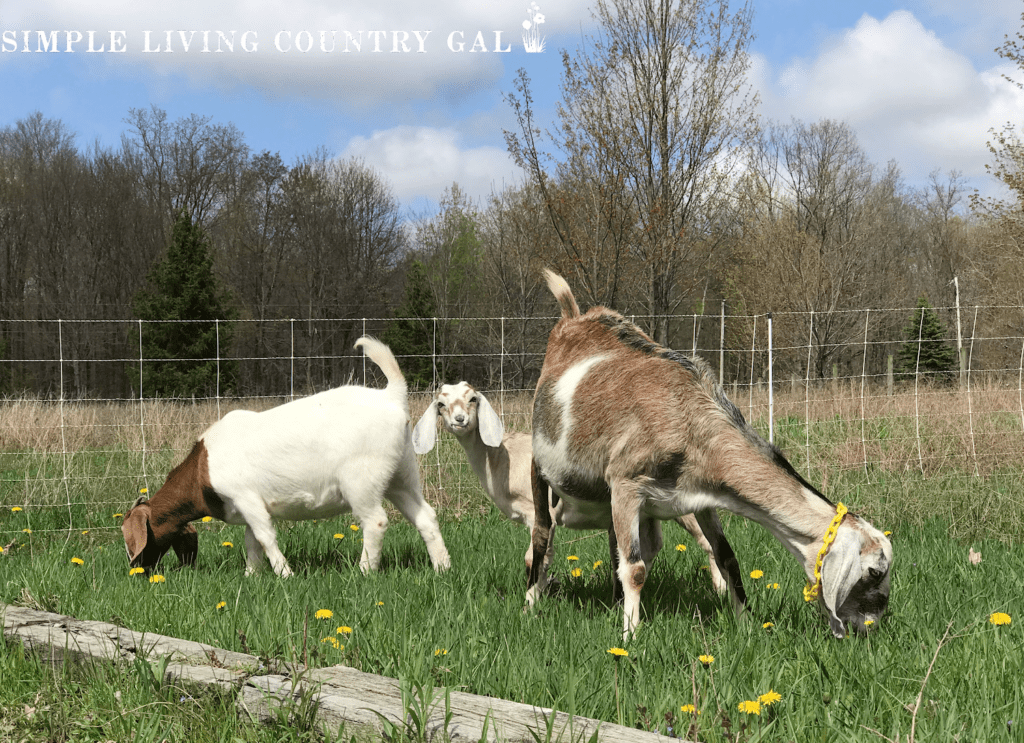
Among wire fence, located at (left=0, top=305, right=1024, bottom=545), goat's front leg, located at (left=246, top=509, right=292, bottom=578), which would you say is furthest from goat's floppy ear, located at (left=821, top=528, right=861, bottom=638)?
wire fence, located at (left=0, top=305, right=1024, bottom=545)

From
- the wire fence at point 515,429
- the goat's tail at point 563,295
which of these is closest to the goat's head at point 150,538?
the wire fence at point 515,429

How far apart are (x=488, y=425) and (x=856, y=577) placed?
3.28 meters

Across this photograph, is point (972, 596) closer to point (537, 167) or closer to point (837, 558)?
point (837, 558)

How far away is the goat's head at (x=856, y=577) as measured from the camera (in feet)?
11.1

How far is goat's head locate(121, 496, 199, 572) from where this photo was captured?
571 centimetres

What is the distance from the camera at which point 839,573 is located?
11.2ft

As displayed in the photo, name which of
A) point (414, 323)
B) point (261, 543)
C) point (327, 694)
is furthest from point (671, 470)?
point (414, 323)

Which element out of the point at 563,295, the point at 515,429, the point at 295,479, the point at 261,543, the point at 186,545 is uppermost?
the point at 563,295

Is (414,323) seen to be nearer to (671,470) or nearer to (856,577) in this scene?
(671,470)

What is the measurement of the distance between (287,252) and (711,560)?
3634 cm

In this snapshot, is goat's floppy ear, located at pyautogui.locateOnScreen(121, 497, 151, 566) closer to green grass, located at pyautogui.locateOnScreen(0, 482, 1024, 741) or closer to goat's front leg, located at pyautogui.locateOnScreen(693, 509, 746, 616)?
green grass, located at pyautogui.locateOnScreen(0, 482, 1024, 741)

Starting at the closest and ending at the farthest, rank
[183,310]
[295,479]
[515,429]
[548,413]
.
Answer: [548,413] → [295,479] → [515,429] → [183,310]

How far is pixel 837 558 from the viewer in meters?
3.41

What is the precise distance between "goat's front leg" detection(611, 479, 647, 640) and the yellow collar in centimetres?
73
